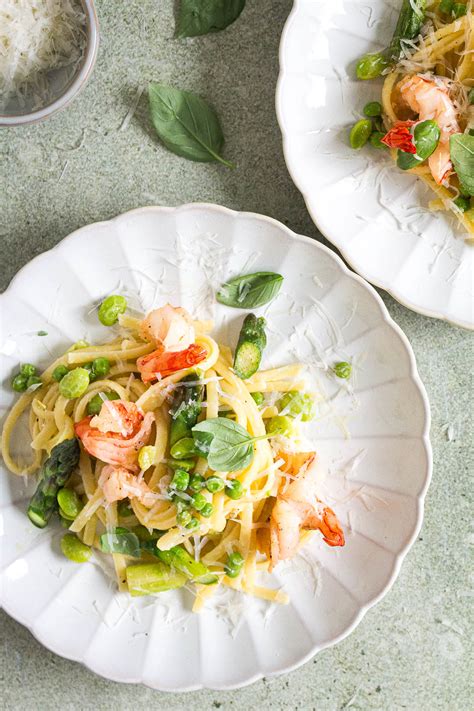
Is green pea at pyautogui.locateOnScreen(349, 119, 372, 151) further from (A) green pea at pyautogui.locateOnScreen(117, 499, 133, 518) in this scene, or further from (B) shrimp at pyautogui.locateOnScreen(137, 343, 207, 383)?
(A) green pea at pyautogui.locateOnScreen(117, 499, 133, 518)

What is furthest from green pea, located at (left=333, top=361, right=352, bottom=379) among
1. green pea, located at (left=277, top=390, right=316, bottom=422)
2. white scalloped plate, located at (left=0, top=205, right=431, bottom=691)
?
green pea, located at (left=277, top=390, right=316, bottom=422)

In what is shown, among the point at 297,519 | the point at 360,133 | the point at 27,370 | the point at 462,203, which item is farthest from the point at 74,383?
the point at 462,203

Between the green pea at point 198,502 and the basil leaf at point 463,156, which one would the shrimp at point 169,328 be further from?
the basil leaf at point 463,156

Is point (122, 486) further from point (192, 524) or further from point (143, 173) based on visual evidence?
point (143, 173)

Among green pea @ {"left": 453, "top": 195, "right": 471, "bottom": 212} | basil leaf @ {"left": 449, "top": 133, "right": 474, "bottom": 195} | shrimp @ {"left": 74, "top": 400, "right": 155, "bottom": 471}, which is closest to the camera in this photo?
shrimp @ {"left": 74, "top": 400, "right": 155, "bottom": 471}

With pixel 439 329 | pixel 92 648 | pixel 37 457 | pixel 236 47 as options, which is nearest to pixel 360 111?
pixel 236 47

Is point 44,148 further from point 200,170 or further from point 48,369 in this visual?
point 48,369
